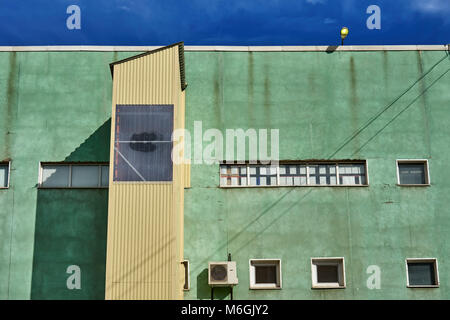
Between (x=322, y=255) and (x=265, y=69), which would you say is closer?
(x=322, y=255)

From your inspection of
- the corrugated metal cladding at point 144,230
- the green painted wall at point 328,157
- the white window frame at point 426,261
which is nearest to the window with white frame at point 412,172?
the green painted wall at point 328,157

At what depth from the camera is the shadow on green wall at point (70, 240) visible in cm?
1736

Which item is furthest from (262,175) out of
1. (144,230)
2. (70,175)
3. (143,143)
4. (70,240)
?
(70,240)

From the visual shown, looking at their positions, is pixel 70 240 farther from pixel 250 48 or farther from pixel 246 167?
pixel 250 48

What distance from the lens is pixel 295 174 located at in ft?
60.3

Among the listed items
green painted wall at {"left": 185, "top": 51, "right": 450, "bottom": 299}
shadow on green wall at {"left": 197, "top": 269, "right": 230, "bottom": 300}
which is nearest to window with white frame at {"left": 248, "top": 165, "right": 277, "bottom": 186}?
green painted wall at {"left": 185, "top": 51, "right": 450, "bottom": 299}

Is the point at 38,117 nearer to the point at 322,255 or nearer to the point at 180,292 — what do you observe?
the point at 180,292

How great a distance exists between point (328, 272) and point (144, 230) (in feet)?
18.6

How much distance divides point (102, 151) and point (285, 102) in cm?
585

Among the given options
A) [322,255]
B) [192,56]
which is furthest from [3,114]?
[322,255]

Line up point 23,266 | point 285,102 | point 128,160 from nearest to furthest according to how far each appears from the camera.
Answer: point 128,160 → point 23,266 → point 285,102
